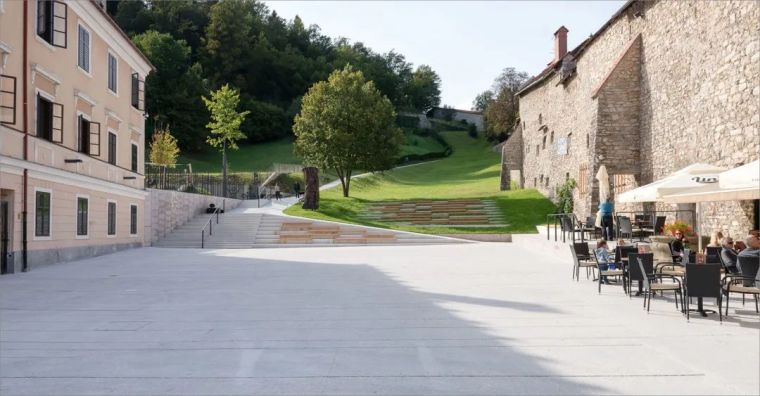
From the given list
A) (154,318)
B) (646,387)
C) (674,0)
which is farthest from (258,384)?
(674,0)

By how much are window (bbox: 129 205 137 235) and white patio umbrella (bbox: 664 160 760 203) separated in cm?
2068

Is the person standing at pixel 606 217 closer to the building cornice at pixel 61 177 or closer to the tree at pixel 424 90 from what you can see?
the building cornice at pixel 61 177

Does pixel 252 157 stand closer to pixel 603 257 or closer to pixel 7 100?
pixel 7 100

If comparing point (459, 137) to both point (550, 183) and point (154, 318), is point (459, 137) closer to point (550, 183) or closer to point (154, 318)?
point (550, 183)

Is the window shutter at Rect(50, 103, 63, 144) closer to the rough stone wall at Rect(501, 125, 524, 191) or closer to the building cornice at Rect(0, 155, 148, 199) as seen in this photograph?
the building cornice at Rect(0, 155, 148, 199)

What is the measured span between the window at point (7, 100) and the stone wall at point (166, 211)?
11955 mm

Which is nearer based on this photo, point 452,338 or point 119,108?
point 452,338

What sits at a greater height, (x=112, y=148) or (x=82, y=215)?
(x=112, y=148)

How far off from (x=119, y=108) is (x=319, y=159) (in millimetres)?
16771

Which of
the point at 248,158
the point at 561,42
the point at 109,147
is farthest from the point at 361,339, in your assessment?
the point at 248,158

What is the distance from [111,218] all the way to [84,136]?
11.7 ft

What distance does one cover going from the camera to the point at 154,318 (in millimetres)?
8773

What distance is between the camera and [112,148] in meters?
23.6

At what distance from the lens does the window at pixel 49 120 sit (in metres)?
17.5
